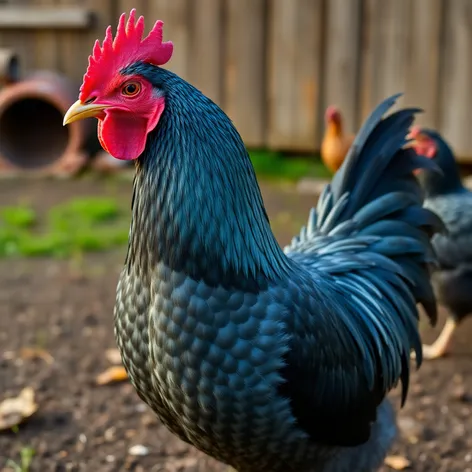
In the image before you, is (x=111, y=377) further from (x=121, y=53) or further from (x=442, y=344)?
(x=121, y=53)

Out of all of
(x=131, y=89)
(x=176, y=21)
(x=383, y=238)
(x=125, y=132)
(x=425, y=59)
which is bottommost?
(x=383, y=238)

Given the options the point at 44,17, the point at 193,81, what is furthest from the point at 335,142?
the point at 44,17

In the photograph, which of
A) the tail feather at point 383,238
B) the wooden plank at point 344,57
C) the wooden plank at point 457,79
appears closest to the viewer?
the tail feather at point 383,238

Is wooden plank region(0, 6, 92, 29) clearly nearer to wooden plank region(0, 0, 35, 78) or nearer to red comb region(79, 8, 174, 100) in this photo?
wooden plank region(0, 0, 35, 78)

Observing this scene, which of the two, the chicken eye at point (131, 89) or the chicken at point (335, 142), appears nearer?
the chicken eye at point (131, 89)

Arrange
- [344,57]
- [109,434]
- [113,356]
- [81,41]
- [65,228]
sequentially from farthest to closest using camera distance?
[81,41]
[344,57]
[65,228]
[113,356]
[109,434]

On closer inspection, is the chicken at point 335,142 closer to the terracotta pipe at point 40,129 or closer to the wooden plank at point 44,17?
the terracotta pipe at point 40,129

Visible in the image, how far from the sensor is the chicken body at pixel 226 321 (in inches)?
79.6

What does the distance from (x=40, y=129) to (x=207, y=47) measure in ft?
7.12

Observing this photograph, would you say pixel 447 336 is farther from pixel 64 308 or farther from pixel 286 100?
pixel 286 100

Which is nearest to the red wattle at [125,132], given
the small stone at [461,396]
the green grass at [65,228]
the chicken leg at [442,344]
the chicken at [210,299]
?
the chicken at [210,299]

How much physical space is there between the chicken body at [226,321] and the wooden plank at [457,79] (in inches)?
179

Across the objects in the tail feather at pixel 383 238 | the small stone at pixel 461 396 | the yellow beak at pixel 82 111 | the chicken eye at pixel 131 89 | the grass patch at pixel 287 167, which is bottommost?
the small stone at pixel 461 396

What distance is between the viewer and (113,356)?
3.94 m
